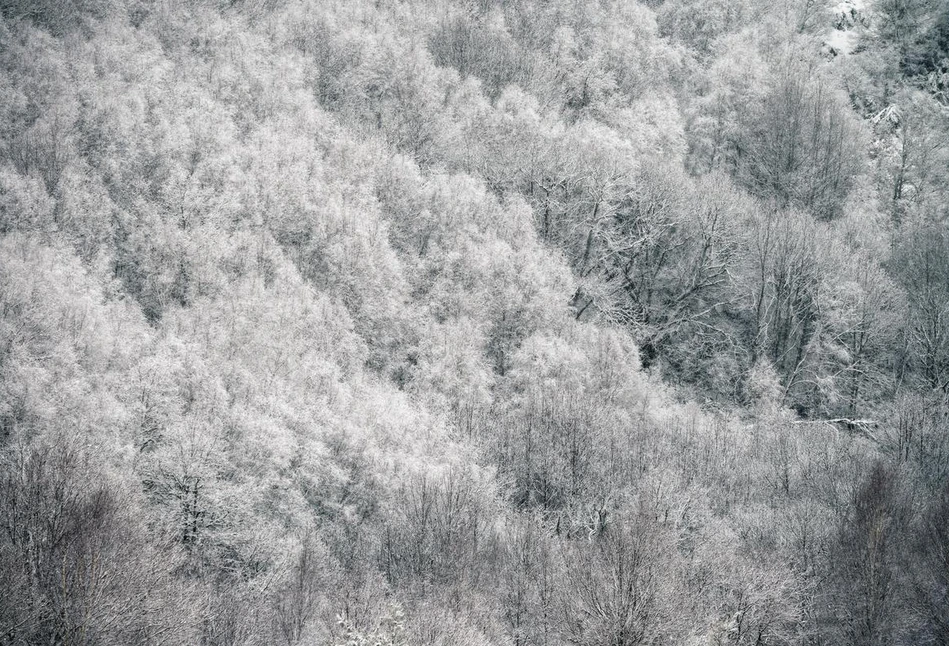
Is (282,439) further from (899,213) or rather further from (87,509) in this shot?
(899,213)

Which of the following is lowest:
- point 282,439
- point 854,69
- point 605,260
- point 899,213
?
point 282,439

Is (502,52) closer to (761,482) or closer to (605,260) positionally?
(605,260)

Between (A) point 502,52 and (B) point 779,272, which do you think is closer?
(B) point 779,272

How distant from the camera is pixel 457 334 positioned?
43125 millimetres

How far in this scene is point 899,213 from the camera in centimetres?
6091

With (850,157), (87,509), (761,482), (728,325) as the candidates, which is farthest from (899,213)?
(87,509)

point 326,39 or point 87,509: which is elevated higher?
point 326,39

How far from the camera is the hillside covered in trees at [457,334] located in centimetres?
2844

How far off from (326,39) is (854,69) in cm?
5024

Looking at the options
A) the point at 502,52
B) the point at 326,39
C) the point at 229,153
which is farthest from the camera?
the point at 502,52

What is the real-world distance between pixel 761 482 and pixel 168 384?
28870 mm

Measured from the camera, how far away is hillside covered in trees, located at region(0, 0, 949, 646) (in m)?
28.4

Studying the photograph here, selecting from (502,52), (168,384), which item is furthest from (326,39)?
(168,384)

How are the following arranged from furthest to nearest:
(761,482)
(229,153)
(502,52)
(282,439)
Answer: (502,52) < (229,153) < (761,482) < (282,439)
